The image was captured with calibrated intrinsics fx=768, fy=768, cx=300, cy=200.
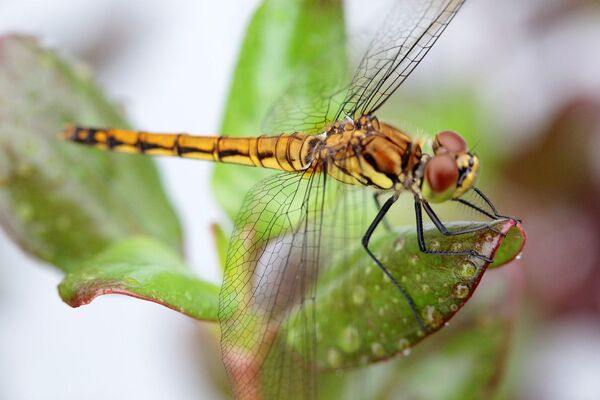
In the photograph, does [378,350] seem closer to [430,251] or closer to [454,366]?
[430,251]

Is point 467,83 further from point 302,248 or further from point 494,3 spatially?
point 302,248

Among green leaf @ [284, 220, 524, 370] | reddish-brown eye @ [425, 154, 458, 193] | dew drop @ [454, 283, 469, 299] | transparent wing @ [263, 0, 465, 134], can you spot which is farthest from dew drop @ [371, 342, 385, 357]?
transparent wing @ [263, 0, 465, 134]

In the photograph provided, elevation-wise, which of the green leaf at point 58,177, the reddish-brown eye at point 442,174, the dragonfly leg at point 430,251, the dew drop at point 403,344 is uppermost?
the green leaf at point 58,177

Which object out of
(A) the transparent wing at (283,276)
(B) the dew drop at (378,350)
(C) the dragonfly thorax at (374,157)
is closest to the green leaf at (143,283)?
(A) the transparent wing at (283,276)

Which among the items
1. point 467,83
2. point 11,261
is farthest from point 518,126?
point 11,261

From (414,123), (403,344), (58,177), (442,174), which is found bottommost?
(403,344)

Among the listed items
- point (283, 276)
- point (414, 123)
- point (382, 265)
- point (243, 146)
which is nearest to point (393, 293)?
point (382, 265)

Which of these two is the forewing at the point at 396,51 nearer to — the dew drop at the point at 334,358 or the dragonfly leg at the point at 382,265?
the dragonfly leg at the point at 382,265
